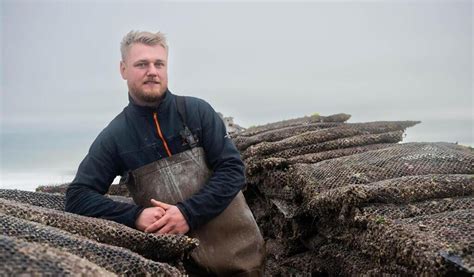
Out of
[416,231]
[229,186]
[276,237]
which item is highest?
[229,186]

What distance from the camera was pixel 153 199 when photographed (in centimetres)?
397

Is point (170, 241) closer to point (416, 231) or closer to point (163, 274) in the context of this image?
point (163, 274)

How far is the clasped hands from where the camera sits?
3621mm

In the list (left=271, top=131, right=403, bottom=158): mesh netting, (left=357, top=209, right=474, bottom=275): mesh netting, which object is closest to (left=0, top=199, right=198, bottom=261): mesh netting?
(left=357, top=209, right=474, bottom=275): mesh netting

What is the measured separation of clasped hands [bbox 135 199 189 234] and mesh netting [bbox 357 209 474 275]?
1453 millimetres

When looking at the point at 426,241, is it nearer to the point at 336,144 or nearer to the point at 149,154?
the point at 149,154

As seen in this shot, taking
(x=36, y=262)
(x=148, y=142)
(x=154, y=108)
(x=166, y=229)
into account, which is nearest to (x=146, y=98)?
(x=154, y=108)

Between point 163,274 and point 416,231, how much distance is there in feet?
5.88

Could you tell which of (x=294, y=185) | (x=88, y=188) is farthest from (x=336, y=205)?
(x=88, y=188)

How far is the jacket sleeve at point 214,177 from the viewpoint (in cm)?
381

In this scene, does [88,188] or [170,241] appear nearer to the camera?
[170,241]

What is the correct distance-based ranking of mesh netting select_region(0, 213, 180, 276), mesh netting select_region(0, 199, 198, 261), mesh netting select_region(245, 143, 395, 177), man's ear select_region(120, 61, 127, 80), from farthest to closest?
1. mesh netting select_region(245, 143, 395, 177)
2. man's ear select_region(120, 61, 127, 80)
3. mesh netting select_region(0, 199, 198, 261)
4. mesh netting select_region(0, 213, 180, 276)

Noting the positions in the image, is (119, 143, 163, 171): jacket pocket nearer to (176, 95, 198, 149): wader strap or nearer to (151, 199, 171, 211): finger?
(176, 95, 198, 149): wader strap

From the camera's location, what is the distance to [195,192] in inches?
157
